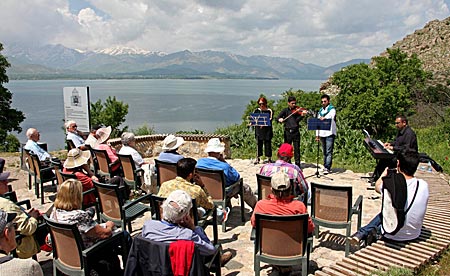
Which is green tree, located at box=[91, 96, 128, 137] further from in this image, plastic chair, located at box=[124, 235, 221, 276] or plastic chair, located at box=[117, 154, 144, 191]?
plastic chair, located at box=[124, 235, 221, 276]

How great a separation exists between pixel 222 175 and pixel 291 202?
60.2 inches

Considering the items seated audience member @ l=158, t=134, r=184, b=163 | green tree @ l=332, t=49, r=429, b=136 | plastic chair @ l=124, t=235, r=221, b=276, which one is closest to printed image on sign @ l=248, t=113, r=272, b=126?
seated audience member @ l=158, t=134, r=184, b=163

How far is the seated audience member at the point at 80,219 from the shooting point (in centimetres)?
333

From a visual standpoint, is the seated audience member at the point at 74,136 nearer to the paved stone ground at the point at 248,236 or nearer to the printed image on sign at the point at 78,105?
the paved stone ground at the point at 248,236

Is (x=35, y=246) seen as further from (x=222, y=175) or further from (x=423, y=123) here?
(x=423, y=123)

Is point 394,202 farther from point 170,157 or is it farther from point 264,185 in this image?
point 170,157

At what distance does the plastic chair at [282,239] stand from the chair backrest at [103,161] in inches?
143

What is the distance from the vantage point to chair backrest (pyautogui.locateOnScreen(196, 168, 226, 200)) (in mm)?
4961

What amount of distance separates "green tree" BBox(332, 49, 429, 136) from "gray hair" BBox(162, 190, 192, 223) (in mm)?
21387

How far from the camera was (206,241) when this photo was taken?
321cm

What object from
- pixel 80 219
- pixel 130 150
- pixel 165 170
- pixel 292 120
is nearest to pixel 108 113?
pixel 292 120

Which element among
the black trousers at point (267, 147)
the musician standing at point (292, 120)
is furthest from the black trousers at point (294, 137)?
the black trousers at point (267, 147)

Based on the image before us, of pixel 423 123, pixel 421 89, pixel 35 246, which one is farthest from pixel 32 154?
pixel 421 89

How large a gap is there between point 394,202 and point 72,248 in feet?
9.89
